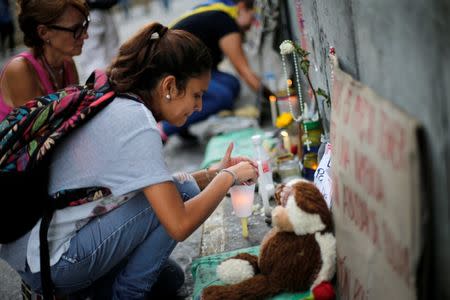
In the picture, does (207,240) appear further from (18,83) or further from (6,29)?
(6,29)

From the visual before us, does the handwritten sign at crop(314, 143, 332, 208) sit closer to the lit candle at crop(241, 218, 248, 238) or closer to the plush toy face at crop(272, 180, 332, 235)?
the plush toy face at crop(272, 180, 332, 235)

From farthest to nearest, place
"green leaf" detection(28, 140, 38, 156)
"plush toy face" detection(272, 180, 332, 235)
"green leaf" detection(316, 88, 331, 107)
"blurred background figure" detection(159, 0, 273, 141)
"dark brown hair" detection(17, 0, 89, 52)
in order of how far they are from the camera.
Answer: "blurred background figure" detection(159, 0, 273, 141) → "dark brown hair" detection(17, 0, 89, 52) → "green leaf" detection(316, 88, 331, 107) → "green leaf" detection(28, 140, 38, 156) → "plush toy face" detection(272, 180, 332, 235)

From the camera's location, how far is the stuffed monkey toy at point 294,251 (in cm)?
208

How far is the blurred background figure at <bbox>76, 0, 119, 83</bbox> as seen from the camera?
5.71 metres

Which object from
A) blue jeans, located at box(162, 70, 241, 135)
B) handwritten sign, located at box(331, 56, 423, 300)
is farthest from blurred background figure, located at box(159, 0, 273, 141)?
handwritten sign, located at box(331, 56, 423, 300)

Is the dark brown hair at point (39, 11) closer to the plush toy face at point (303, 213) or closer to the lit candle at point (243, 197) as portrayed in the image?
the lit candle at point (243, 197)

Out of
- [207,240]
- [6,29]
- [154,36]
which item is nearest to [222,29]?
[207,240]

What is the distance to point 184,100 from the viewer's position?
2361 millimetres

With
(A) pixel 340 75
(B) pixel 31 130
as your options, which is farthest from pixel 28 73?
(A) pixel 340 75

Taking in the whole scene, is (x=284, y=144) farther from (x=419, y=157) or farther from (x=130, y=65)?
(x=419, y=157)

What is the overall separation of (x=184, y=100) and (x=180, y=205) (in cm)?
47

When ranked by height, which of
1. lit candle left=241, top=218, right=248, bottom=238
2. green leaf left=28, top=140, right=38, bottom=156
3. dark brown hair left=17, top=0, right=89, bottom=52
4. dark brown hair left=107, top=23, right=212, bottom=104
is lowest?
lit candle left=241, top=218, right=248, bottom=238

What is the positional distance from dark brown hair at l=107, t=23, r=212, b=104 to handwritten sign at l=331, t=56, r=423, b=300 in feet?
2.00

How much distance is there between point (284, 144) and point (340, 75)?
1.77 metres
